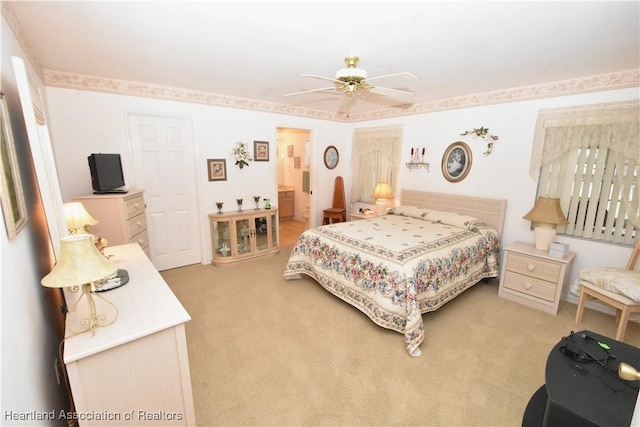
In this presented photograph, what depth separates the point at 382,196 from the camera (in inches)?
177

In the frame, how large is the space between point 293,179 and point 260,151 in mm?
2603

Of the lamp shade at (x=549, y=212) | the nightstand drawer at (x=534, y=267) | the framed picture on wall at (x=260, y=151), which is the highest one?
the framed picture on wall at (x=260, y=151)

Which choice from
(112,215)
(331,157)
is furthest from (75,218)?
(331,157)

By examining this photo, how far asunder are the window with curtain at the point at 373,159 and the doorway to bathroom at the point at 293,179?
136cm

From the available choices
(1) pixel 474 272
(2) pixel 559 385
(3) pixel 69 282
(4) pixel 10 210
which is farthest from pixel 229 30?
(1) pixel 474 272

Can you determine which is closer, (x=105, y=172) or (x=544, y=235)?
(x=105, y=172)

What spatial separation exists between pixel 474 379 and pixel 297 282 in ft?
6.78

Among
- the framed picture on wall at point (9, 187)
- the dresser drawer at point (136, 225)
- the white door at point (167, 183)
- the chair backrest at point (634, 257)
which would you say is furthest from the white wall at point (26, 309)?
the chair backrest at point (634, 257)

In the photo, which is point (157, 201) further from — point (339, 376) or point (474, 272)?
point (474, 272)

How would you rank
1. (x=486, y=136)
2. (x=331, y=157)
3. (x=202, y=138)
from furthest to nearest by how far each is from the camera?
(x=331, y=157) < (x=202, y=138) < (x=486, y=136)

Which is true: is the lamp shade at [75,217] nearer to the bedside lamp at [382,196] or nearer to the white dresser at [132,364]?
the white dresser at [132,364]

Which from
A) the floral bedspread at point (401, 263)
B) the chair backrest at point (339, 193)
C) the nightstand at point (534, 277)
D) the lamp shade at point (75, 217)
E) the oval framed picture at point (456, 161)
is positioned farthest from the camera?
the chair backrest at point (339, 193)

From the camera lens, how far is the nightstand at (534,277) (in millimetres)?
2753

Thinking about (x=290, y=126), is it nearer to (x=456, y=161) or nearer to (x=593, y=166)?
(x=456, y=161)
